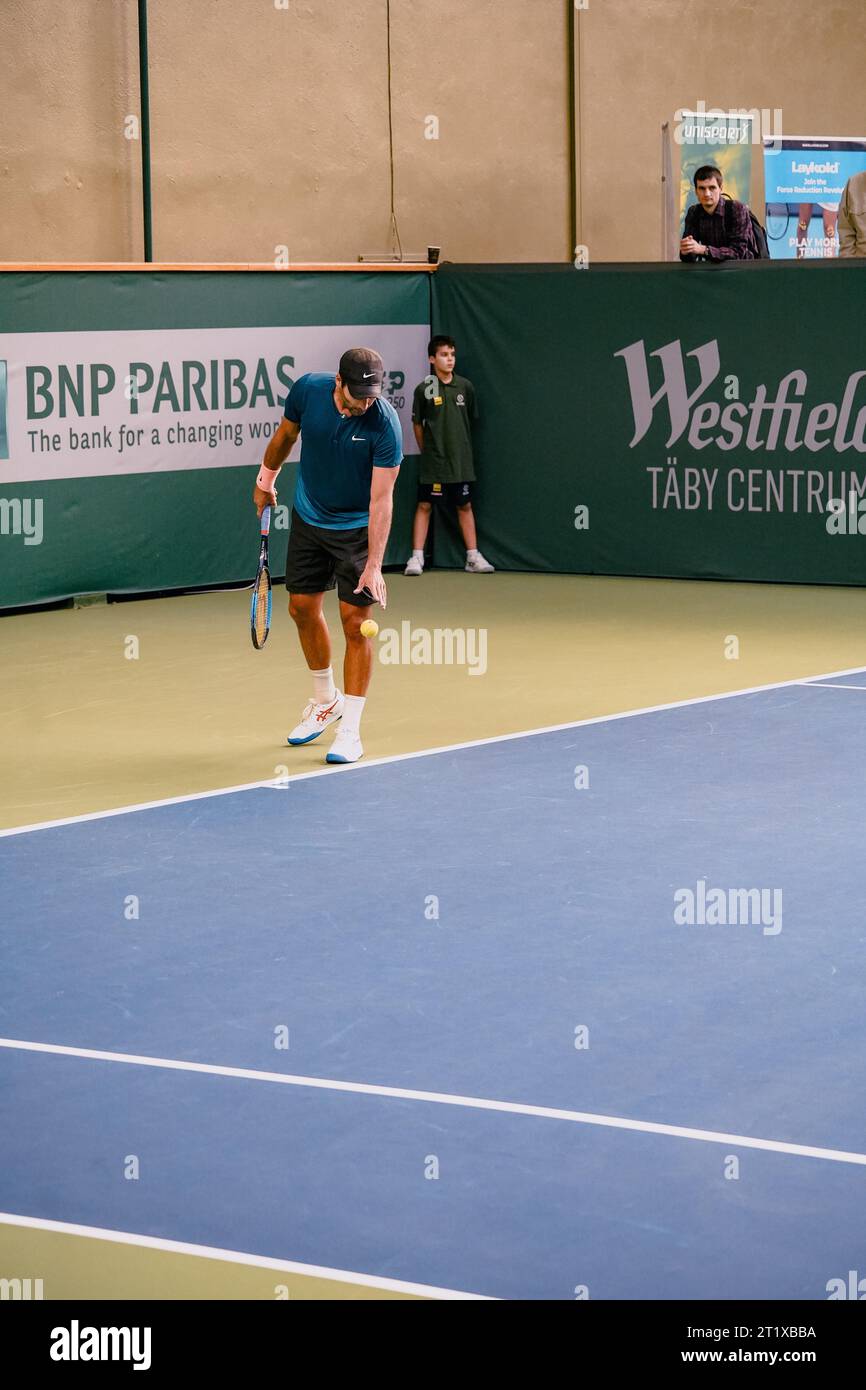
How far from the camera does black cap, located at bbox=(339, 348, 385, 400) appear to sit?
370 inches

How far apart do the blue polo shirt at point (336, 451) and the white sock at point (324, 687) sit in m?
0.76

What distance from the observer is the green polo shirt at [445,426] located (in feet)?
56.5

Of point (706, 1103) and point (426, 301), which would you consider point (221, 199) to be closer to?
point (426, 301)

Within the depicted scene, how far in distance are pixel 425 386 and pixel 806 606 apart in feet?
12.8

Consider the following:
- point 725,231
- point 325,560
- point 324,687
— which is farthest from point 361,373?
point 725,231

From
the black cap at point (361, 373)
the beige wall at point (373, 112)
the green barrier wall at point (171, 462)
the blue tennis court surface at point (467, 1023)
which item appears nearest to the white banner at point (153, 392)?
the green barrier wall at point (171, 462)

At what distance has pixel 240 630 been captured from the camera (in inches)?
568

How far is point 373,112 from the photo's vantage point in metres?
19.7

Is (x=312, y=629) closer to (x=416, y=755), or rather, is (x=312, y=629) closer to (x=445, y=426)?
(x=416, y=755)

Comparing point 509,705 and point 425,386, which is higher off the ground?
point 425,386

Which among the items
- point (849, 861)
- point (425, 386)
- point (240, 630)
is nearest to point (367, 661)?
point (849, 861)

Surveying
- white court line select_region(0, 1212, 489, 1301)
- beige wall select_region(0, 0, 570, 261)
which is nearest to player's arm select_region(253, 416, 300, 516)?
white court line select_region(0, 1212, 489, 1301)

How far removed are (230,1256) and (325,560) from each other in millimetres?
5866

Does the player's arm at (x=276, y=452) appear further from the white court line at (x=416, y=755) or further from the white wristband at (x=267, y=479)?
the white court line at (x=416, y=755)
